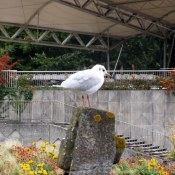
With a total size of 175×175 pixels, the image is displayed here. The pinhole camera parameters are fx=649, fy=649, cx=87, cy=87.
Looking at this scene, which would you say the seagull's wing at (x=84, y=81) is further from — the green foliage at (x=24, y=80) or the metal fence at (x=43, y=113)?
the green foliage at (x=24, y=80)

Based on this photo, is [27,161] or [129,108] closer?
[27,161]

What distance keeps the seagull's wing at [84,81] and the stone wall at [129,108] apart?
14.8m

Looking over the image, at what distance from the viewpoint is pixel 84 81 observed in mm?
13492

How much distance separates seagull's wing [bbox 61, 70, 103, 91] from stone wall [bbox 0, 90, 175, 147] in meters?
14.8

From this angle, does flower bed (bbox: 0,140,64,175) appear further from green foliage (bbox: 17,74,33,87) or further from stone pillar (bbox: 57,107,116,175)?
green foliage (bbox: 17,74,33,87)

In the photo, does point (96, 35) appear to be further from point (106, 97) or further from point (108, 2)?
point (106, 97)

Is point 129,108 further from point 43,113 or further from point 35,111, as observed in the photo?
point 35,111

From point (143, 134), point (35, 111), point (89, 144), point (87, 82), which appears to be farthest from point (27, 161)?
point (143, 134)

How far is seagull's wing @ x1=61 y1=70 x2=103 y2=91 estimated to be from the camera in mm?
13591

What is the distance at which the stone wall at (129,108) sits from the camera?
94.7 ft

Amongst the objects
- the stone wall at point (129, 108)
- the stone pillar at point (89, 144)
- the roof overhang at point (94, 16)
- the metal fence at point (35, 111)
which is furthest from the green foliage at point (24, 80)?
the stone pillar at point (89, 144)

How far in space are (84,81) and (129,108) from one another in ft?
54.8

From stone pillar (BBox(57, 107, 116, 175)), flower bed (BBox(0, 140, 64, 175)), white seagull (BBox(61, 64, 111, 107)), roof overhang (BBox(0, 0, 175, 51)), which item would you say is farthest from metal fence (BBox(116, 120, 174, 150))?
stone pillar (BBox(57, 107, 116, 175))

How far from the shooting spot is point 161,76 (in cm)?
3161
